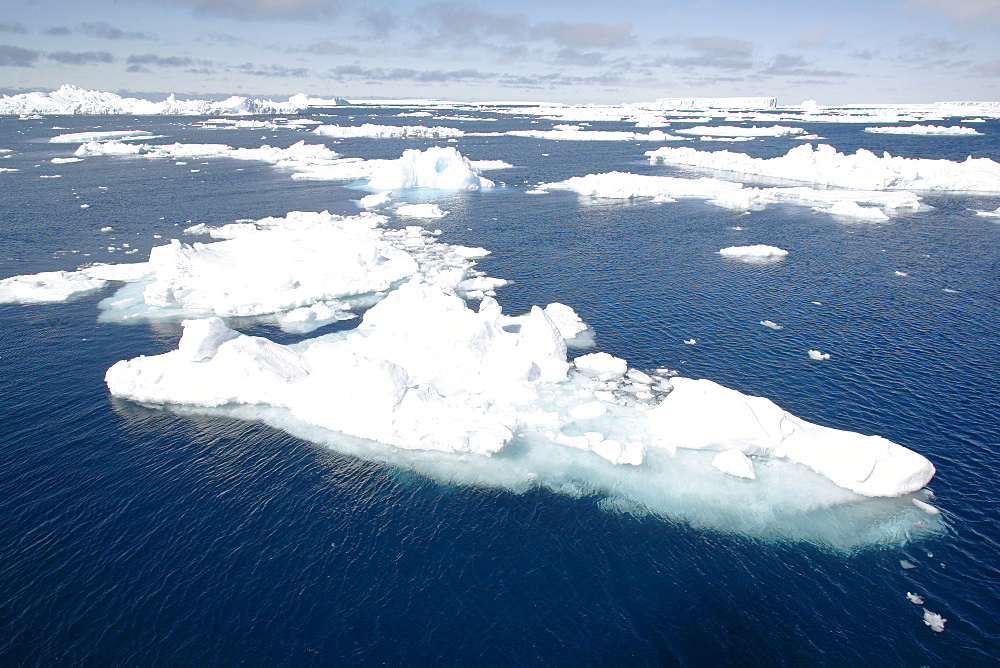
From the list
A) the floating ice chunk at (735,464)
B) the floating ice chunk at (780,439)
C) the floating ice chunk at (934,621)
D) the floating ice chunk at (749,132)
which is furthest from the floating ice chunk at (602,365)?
the floating ice chunk at (749,132)

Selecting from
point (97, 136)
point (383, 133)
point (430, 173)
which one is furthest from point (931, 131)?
point (97, 136)

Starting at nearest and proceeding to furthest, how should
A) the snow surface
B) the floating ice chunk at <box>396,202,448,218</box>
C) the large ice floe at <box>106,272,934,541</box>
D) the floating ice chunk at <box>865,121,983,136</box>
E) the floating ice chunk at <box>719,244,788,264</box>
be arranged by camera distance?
the large ice floe at <box>106,272,934,541</box> < the floating ice chunk at <box>719,244,788,264</box> < the floating ice chunk at <box>396,202,448,218</box> < the floating ice chunk at <box>865,121,983,136</box> < the snow surface

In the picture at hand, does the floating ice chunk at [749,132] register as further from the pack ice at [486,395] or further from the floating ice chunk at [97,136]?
the floating ice chunk at [97,136]

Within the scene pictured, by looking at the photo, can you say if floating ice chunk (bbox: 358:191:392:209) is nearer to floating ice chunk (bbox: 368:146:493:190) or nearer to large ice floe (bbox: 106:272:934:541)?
floating ice chunk (bbox: 368:146:493:190)

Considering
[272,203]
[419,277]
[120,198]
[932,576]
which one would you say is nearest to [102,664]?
[932,576]

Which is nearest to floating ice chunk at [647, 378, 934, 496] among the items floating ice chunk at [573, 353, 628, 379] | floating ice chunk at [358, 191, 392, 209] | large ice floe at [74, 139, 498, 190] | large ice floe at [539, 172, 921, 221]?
floating ice chunk at [573, 353, 628, 379]

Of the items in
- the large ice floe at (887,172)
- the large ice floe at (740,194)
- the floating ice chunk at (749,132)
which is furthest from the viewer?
the floating ice chunk at (749,132)

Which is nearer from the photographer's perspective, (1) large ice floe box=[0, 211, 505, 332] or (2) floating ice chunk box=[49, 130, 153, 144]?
(1) large ice floe box=[0, 211, 505, 332]
